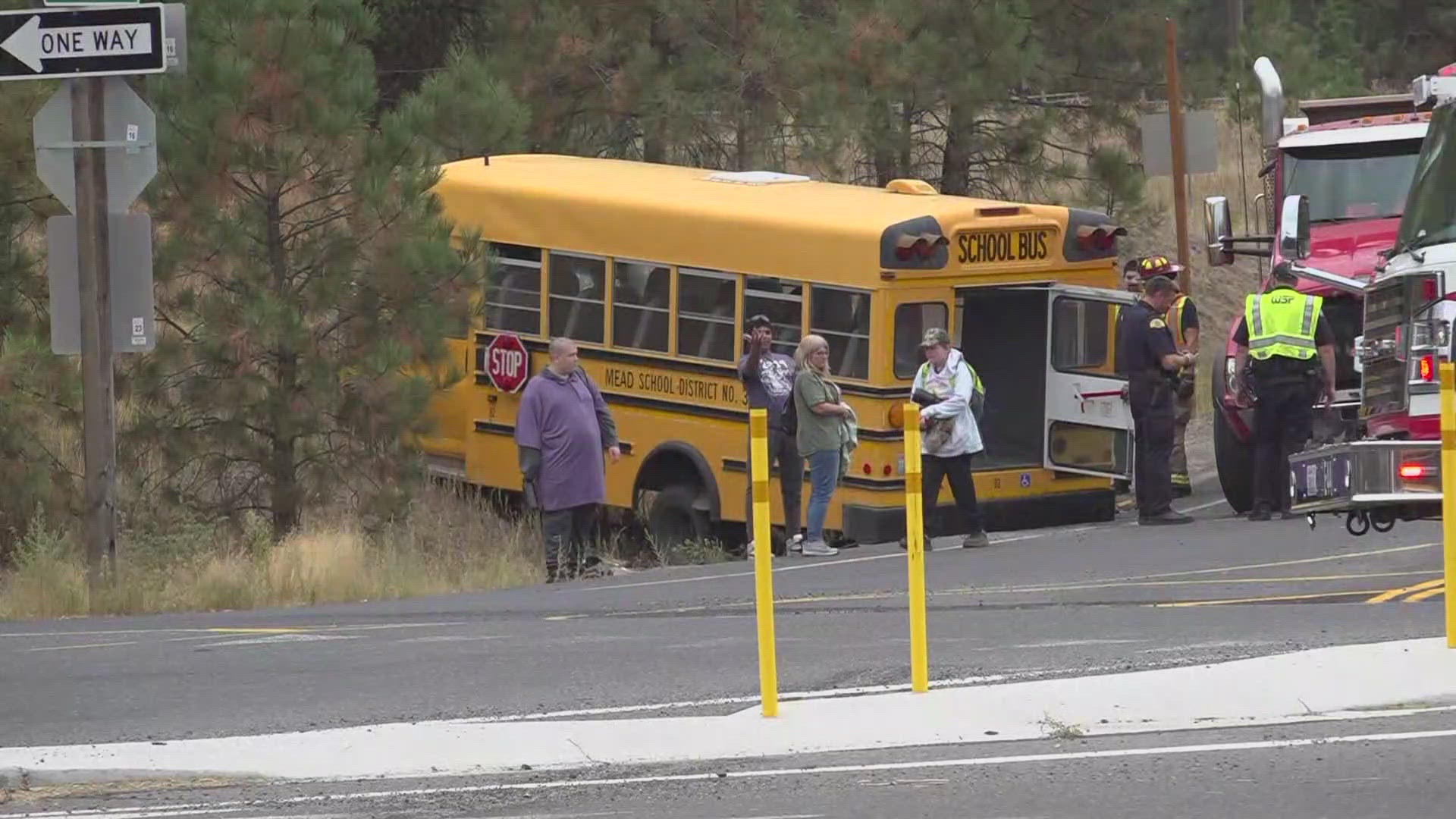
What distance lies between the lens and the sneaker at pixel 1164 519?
58.7 ft

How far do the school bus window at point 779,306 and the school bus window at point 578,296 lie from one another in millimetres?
1432

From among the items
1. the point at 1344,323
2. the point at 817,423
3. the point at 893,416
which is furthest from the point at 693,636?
the point at 1344,323

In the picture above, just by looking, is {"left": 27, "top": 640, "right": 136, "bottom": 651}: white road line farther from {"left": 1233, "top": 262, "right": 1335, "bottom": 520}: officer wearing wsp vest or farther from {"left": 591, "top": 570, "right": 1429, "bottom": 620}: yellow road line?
{"left": 1233, "top": 262, "right": 1335, "bottom": 520}: officer wearing wsp vest

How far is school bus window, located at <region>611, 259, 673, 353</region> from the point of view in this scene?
19.0 m

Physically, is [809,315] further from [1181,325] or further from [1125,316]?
[1181,325]

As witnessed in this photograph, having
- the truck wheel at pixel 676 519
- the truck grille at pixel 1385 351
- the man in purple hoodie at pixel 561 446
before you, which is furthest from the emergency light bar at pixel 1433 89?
the truck wheel at pixel 676 519

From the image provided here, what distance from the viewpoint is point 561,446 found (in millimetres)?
17125

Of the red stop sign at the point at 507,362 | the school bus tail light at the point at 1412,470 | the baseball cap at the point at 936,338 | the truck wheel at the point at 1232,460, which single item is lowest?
the truck wheel at the point at 1232,460

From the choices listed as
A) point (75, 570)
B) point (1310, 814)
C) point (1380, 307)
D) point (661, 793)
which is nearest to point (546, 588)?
point (75, 570)

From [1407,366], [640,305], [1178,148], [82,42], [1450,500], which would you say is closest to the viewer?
[1450,500]

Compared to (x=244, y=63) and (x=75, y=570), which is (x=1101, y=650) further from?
(x=244, y=63)

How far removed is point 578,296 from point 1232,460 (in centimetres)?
513

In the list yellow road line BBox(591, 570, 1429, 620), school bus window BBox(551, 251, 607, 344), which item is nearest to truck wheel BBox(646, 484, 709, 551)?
school bus window BBox(551, 251, 607, 344)

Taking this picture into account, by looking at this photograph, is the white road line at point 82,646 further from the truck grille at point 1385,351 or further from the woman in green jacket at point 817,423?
the truck grille at point 1385,351
